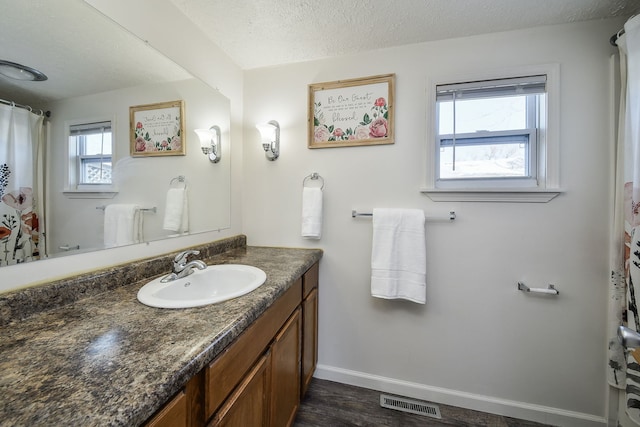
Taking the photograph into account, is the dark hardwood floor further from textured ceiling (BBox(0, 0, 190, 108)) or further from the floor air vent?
textured ceiling (BBox(0, 0, 190, 108))

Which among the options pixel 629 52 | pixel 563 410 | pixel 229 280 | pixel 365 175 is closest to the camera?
pixel 629 52

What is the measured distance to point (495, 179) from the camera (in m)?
1.44

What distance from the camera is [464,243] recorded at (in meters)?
1.44

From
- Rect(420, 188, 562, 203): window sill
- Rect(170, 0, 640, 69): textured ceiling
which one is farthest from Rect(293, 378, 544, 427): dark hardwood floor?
Rect(170, 0, 640, 69): textured ceiling

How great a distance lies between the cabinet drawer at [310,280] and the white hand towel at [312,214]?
0.22 m

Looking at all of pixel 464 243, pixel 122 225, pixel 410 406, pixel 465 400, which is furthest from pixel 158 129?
pixel 465 400

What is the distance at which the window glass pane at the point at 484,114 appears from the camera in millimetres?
1419

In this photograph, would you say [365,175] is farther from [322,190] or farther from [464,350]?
[464,350]

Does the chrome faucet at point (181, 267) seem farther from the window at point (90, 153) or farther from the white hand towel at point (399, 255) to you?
the white hand towel at point (399, 255)

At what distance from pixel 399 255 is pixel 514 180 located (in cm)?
79

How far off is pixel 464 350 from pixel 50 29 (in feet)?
7.62

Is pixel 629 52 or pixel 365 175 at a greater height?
pixel 629 52

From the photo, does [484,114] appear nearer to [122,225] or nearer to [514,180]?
[514,180]

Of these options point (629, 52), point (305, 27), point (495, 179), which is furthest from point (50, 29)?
point (629, 52)
